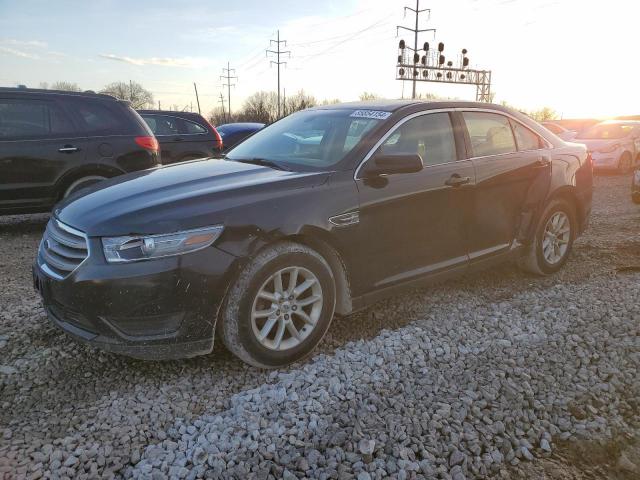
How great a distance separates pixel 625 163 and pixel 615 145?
0.65m

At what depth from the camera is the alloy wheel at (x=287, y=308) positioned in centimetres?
307

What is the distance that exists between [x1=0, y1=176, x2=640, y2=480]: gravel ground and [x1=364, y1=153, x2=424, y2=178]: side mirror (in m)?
1.17

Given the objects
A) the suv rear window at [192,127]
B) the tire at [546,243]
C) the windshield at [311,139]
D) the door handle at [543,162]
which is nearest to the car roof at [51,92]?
the suv rear window at [192,127]

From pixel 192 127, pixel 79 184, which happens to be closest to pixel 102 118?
pixel 79 184

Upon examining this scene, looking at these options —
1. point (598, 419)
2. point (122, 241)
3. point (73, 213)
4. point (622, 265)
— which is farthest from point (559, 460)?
point (622, 265)

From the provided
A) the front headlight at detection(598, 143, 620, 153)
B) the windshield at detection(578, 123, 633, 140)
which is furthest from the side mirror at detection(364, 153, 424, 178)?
the windshield at detection(578, 123, 633, 140)

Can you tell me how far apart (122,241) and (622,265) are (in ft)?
16.7

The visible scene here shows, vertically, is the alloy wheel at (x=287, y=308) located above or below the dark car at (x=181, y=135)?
below

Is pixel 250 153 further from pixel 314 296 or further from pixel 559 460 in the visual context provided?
pixel 559 460

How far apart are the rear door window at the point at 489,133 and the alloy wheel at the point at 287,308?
1.94m

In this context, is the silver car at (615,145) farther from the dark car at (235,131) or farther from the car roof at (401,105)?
the car roof at (401,105)

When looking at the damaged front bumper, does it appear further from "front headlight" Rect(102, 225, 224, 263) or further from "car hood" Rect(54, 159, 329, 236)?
"car hood" Rect(54, 159, 329, 236)

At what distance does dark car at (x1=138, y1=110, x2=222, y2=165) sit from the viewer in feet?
32.2

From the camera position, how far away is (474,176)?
4082 mm
